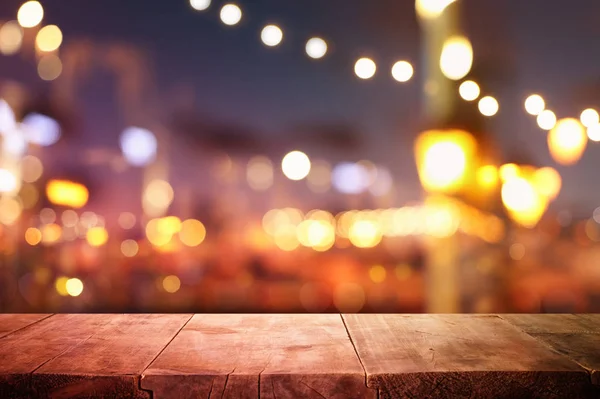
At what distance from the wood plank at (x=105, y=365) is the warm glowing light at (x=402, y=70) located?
8.36 feet

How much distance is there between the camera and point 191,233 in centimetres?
3747

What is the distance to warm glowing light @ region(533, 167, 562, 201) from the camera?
20.8 feet

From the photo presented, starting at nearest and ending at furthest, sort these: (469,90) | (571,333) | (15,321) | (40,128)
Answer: (571,333) < (15,321) < (469,90) < (40,128)

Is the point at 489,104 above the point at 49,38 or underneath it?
underneath

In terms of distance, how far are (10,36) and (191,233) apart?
110 feet

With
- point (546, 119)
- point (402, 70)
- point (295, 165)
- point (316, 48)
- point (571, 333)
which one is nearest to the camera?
point (571, 333)

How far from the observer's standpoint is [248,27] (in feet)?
12.7

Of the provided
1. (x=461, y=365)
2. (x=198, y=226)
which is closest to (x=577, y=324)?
(x=461, y=365)

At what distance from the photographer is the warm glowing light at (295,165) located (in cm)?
464

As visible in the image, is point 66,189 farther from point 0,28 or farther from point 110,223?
point 0,28

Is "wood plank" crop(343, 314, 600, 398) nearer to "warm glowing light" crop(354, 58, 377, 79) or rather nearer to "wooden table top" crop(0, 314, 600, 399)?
"wooden table top" crop(0, 314, 600, 399)

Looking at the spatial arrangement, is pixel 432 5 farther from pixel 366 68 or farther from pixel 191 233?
pixel 191 233

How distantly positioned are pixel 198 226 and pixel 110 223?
16.4 m

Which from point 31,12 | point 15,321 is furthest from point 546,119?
point 15,321
